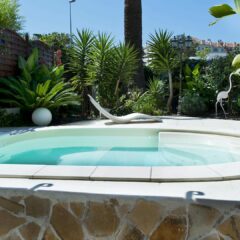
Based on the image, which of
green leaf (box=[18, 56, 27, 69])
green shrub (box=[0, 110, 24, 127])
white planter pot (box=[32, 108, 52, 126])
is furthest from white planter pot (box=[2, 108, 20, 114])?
green leaf (box=[18, 56, 27, 69])

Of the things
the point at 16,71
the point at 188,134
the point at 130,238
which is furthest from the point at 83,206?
the point at 16,71

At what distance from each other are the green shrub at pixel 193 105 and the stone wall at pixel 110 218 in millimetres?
9669

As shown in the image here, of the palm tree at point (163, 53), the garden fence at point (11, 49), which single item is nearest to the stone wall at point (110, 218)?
the garden fence at point (11, 49)

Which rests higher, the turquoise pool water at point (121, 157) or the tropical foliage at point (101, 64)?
the tropical foliage at point (101, 64)

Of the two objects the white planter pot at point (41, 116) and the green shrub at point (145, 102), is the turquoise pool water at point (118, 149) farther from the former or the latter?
the green shrub at point (145, 102)

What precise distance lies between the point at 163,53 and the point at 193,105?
207 centimetres

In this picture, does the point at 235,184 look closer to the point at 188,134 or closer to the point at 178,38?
the point at 188,134

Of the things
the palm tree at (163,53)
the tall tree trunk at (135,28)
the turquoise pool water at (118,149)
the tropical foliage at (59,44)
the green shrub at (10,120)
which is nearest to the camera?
the turquoise pool water at (118,149)

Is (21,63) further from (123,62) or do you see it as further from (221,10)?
(221,10)

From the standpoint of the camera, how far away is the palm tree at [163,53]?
12.6 meters

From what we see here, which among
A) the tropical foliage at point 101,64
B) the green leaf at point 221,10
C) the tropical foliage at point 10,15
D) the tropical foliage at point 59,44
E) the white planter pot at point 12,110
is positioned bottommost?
the white planter pot at point 12,110

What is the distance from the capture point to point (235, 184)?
332 centimetres

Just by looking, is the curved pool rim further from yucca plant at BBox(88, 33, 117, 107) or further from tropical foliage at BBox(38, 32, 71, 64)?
tropical foliage at BBox(38, 32, 71, 64)

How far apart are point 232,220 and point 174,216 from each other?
16.9 inches
